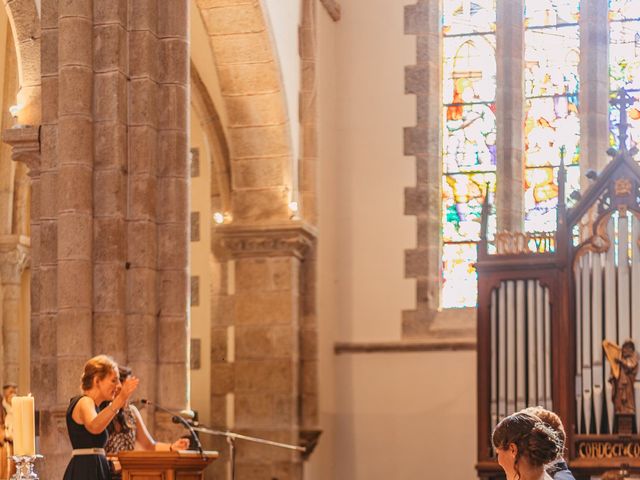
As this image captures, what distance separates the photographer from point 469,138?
1344 cm

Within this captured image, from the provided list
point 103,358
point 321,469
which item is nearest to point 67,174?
point 103,358

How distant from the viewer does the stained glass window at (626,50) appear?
13109 mm

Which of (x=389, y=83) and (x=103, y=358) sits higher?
(x=389, y=83)

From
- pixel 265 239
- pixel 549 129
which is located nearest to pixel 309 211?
pixel 265 239

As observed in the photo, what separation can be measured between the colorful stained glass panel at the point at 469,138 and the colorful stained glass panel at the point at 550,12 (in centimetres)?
83

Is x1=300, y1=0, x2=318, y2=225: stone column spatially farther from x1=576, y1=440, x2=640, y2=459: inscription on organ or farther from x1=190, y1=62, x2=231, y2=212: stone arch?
x1=576, y1=440, x2=640, y2=459: inscription on organ

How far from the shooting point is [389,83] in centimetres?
1334

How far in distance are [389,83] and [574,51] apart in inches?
63.4

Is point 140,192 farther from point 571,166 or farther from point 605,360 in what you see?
point 571,166

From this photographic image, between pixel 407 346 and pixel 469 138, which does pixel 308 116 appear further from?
pixel 407 346

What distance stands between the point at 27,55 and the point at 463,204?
203 inches

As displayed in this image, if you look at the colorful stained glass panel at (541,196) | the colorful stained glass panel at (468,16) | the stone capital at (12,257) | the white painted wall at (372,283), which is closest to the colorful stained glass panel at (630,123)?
the colorful stained glass panel at (541,196)

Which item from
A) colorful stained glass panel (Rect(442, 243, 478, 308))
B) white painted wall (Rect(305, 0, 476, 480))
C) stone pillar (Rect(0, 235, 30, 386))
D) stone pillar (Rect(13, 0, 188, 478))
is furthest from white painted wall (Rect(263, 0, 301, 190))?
stone pillar (Rect(0, 235, 30, 386))

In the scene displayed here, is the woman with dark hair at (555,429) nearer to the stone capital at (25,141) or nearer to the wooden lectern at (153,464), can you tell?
the wooden lectern at (153,464)
